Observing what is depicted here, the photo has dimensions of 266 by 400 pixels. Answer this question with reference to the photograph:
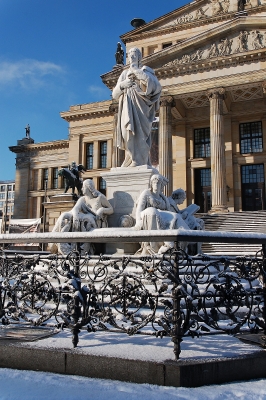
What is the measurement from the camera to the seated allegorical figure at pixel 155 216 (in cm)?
632

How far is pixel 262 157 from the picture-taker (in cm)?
3359

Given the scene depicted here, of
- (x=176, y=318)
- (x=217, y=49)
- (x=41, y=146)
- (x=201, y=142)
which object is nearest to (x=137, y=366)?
(x=176, y=318)

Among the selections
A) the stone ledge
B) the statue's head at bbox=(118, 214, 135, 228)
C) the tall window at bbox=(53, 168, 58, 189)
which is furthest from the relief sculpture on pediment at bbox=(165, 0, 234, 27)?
the stone ledge

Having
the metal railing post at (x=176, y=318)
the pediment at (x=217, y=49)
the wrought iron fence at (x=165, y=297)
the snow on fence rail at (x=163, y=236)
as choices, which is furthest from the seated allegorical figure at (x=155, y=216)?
the pediment at (x=217, y=49)

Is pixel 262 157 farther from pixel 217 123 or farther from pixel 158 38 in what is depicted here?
pixel 158 38

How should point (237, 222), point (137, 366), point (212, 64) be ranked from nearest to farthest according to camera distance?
1. point (137, 366)
2. point (237, 222)
3. point (212, 64)

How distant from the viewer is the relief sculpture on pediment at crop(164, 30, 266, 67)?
101 ft

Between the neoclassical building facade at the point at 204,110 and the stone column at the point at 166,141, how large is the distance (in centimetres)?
8

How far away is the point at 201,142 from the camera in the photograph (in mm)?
36219

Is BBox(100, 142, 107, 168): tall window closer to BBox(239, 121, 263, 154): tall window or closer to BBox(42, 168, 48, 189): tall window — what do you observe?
BBox(42, 168, 48, 189): tall window

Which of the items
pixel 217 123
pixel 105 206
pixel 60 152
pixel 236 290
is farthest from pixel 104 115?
pixel 236 290

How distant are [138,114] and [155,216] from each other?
8.43 feet

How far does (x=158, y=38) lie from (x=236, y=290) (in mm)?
41017

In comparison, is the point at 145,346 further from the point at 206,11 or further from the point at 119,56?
the point at 206,11
